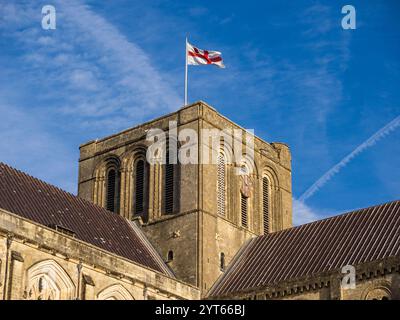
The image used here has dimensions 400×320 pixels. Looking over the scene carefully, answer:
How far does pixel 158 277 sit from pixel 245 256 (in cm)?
901

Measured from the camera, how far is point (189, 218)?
63938 millimetres

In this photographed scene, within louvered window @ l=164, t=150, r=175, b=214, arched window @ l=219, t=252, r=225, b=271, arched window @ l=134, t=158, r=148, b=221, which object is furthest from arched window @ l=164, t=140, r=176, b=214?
arched window @ l=219, t=252, r=225, b=271

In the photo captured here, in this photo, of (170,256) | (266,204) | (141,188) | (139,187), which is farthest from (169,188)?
(266,204)

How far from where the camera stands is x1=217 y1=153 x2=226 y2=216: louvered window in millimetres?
66250

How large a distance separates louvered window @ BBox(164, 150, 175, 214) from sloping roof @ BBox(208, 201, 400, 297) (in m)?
5.68

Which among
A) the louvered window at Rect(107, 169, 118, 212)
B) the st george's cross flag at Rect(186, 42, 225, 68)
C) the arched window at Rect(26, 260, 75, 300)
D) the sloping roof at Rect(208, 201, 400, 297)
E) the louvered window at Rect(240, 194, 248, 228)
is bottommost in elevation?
the arched window at Rect(26, 260, 75, 300)

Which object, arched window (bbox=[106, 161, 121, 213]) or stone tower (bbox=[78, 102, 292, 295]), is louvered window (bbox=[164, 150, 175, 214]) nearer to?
stone tower (bbox=[78, 102, 292, 295])

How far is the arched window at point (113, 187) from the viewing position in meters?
69.2

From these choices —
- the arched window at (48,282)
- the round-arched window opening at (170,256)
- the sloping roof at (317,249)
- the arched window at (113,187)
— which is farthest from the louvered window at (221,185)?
the arched window at (48,282)

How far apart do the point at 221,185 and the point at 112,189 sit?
836 cm

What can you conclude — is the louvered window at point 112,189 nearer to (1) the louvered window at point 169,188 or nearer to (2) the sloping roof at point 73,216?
(2) the sloping roof at point 73,216

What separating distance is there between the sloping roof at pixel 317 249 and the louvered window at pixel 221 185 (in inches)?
132

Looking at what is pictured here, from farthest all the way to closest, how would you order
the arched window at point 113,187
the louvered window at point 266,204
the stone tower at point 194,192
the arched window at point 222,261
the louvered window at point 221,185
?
the louvered window at point 266,204 < the arched window at point 113,187 < the louvered window at point 221,185 < the arched window at point 222,261 < the stone tower at point 194,192
